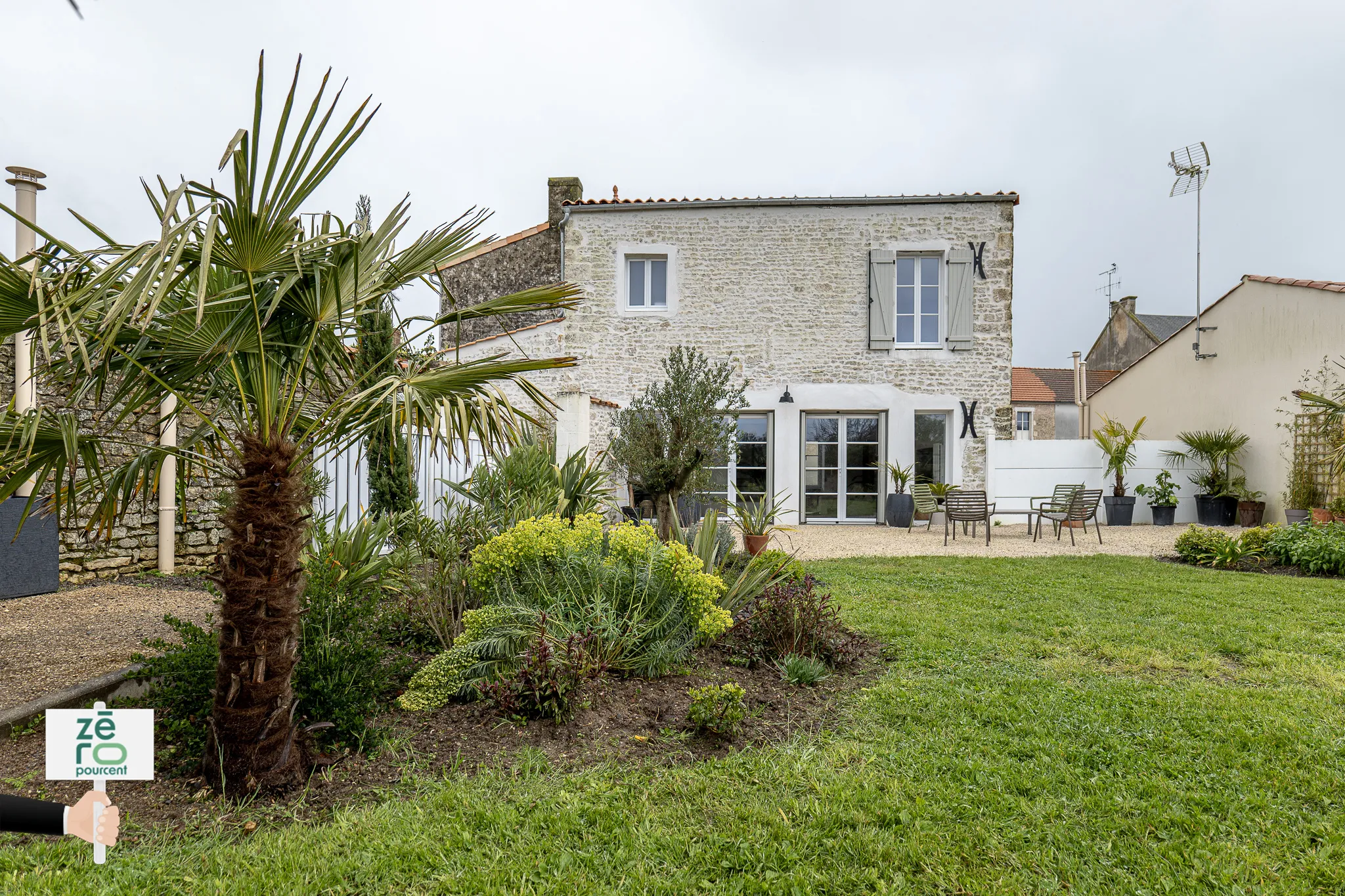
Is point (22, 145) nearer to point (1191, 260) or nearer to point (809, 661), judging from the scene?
point (809, 661)

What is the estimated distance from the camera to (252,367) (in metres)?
2.56

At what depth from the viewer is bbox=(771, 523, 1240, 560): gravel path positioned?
9.72m

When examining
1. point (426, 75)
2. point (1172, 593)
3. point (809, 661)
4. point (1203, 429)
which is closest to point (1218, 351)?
point (1203, 429)

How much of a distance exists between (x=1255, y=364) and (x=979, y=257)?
5.54m

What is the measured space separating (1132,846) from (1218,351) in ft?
51.5

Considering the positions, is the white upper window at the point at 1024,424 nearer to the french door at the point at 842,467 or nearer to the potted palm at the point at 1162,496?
the potted palm at the point at 1162,496

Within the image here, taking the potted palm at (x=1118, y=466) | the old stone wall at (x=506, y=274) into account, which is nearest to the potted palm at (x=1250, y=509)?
the potted palm at (x=1118, y=466)

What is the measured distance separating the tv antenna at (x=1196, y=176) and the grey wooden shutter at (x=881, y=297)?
21.7 feet

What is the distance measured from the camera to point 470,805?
8.34ft

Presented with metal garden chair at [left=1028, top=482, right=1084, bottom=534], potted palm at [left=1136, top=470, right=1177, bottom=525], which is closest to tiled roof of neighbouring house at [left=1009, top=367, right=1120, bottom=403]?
potted palm at [left=1136, top=470, right=1177, bottom=525]

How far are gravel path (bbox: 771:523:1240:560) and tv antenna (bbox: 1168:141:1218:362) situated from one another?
454 centimetres

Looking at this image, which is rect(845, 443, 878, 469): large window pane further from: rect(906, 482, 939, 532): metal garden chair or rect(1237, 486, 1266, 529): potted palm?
rect(1237, 486, 1266, 529): potted palm

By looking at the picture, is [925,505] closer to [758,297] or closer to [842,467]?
[842,467]

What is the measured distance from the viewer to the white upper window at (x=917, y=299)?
13.7 meters
